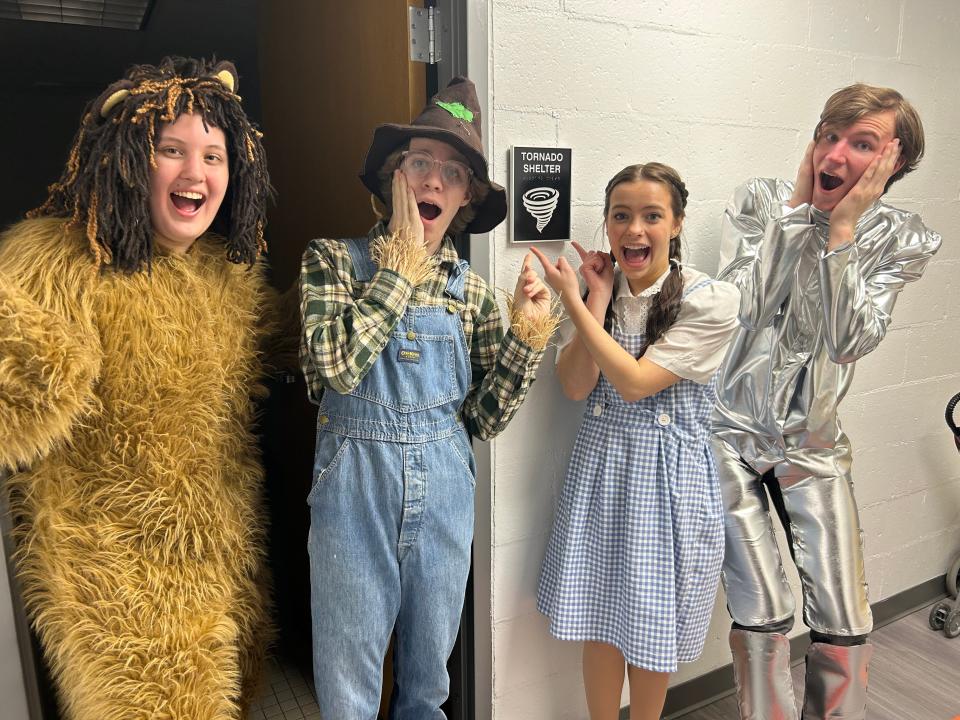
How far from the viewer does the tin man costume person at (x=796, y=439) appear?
170 cm

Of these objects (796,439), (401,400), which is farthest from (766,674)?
(401,400)

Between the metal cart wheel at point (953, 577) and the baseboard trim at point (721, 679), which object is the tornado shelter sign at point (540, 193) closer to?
the baseboard trim at point (721, 679)

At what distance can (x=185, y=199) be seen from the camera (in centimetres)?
121

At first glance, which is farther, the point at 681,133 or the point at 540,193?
the point at 681,133

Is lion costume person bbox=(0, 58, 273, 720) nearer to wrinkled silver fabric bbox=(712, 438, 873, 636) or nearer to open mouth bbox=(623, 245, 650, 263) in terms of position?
open mouth bbox=(623, 245, 650, 263)

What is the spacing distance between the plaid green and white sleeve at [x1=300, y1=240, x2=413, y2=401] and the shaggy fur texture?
6.3 inches

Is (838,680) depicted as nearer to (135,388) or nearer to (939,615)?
(939,615)

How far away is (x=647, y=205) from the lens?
1.55 meters

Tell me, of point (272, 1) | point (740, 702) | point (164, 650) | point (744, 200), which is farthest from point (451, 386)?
point (272, 1)

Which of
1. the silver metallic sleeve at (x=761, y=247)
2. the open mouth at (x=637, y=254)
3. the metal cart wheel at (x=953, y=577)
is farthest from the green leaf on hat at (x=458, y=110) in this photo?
the metal cart wheel at (x=953, y=577)

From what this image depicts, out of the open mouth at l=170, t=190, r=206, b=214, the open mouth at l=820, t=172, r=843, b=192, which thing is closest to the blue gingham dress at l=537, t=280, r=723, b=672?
the open mouth at l=820, t=172, r=843, b=192

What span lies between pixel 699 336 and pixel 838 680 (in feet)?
3.17

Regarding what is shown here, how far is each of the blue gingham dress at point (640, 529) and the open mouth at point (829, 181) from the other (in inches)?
15.9

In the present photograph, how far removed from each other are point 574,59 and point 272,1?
39.5 inches
